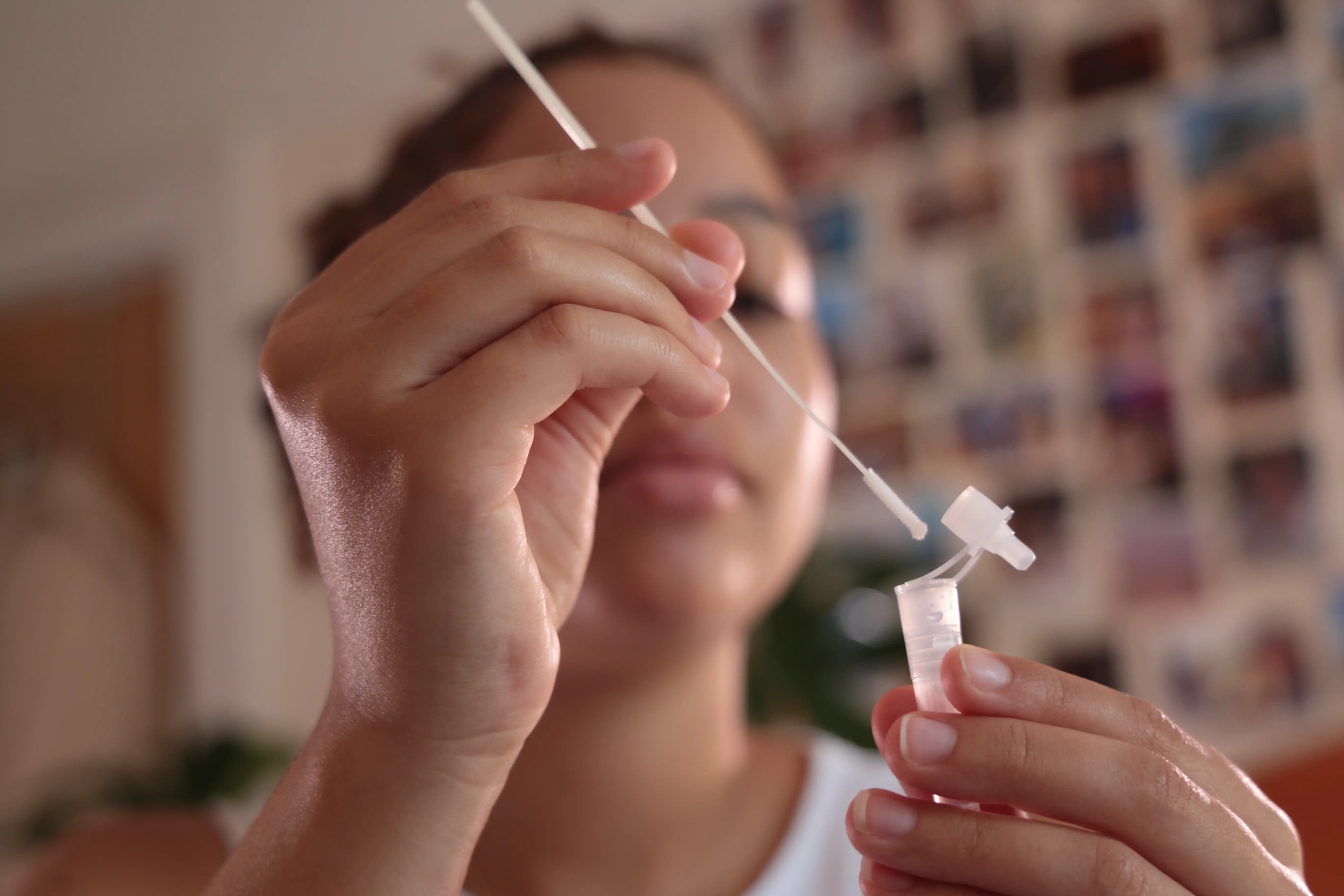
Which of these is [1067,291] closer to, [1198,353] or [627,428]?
[1198,353]

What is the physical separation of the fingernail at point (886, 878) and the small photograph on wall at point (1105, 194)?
4.89 feet

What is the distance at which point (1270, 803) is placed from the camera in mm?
462

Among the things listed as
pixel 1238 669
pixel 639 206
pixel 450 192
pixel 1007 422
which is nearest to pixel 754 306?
pixel 639 206

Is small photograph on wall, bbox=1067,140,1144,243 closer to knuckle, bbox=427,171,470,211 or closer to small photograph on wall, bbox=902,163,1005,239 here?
small photograph on wall, bbox=902,163,1005,239

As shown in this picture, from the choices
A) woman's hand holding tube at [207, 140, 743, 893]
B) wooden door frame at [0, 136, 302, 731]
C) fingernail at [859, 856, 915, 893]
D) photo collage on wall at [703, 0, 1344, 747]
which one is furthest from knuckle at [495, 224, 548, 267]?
wooden door frame at [0, 136, 302, 731]

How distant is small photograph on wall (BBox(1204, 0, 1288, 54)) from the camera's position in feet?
5.19

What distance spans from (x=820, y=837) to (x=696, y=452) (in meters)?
0.33

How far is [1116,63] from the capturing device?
1705 mm

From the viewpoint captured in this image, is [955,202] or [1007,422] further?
[955,202]

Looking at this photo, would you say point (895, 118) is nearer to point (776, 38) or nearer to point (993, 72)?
point (993, 72)

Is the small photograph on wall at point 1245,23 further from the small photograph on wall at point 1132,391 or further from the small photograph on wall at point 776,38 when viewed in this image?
the small photograph on wall at point 776,38

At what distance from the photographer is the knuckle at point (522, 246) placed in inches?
16.4

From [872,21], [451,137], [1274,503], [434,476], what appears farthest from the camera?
[872,21]

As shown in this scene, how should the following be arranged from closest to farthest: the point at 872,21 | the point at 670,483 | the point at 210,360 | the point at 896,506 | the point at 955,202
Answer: the point at 896,506, the point at 670,483, the point at 955,202, the point at 872,21, the point at 210,360
